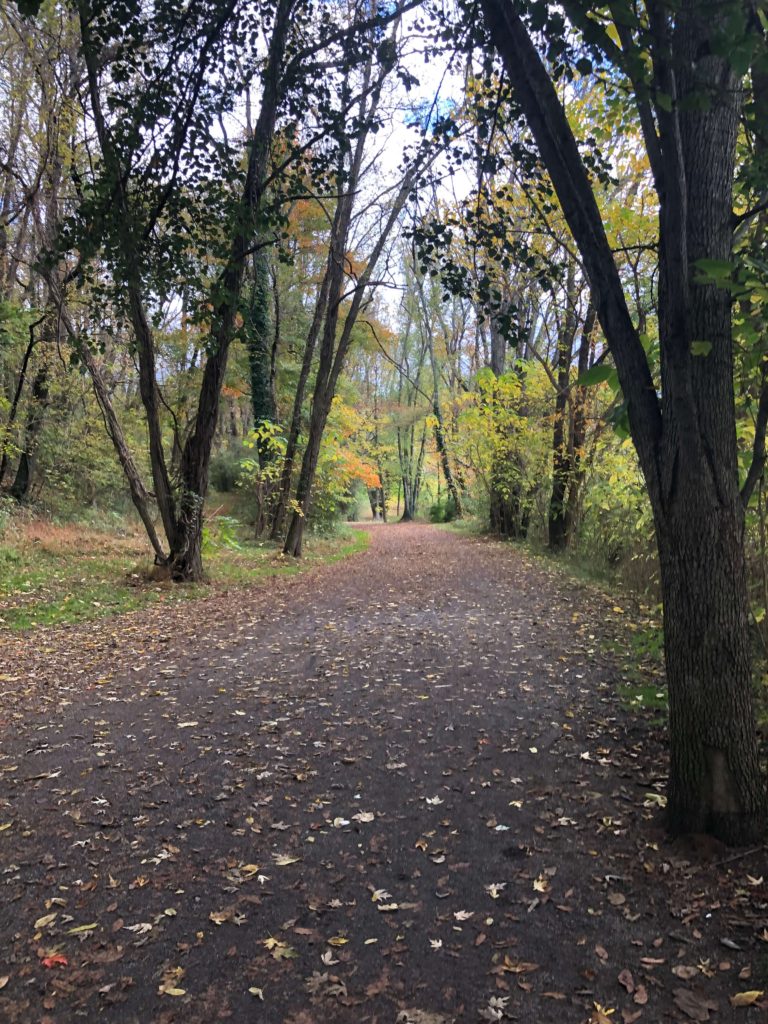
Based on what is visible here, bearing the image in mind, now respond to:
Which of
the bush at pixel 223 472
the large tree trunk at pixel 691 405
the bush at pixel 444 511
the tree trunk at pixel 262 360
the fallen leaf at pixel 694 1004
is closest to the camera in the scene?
the fallen leaf at pixel 694 1004

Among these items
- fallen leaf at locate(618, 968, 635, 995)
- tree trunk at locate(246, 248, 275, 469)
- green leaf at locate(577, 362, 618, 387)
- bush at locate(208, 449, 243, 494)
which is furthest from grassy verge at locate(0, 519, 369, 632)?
fallen leaf at locate(618, 968, 635, 995)

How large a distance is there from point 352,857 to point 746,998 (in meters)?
1.76

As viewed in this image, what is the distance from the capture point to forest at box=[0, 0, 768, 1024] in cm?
298

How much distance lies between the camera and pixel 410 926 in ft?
8.95

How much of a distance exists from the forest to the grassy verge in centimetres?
10

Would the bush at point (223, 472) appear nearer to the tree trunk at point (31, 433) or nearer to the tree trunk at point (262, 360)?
the tree trunk at point (262, 360)

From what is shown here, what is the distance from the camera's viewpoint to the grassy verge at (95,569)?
8.64 metres

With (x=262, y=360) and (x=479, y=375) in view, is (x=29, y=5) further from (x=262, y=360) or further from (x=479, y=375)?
(x=262, y=360)

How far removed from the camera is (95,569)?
11516 millimetres

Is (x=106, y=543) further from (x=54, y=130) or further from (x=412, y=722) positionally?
(x=412, y=722)

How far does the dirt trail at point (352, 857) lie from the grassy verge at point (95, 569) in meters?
2.34

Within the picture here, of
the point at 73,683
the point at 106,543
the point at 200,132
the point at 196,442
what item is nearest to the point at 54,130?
the point at 196,442

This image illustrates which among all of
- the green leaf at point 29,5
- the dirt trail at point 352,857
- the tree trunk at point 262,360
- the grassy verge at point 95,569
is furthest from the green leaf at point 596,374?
the tree trunk at point 262,360

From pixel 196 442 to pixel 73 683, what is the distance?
5.41 m
